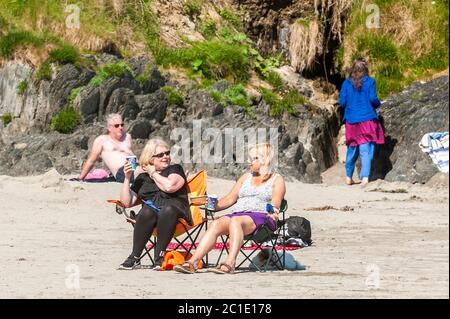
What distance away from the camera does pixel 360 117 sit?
16750mm

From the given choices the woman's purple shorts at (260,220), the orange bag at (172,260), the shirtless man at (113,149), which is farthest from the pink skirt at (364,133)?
the orange bag at (172,260)

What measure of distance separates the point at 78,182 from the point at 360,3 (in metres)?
7.04

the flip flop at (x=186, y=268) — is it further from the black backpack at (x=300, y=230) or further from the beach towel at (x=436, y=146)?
the beach towel at (x=436, y=146)

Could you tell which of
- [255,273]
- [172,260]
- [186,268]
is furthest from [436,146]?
[186,268]

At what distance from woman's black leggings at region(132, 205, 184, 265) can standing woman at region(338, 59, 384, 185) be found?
6822 millimetres

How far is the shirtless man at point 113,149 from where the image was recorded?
14.6 metres

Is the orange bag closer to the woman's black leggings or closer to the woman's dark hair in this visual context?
the woman's black leggings

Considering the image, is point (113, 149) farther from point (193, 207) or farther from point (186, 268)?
point (186, 268)

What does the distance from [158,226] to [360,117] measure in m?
7.14

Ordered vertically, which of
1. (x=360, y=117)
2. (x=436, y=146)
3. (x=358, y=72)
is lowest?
(x=436, y=146)

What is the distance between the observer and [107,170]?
1527 cm
